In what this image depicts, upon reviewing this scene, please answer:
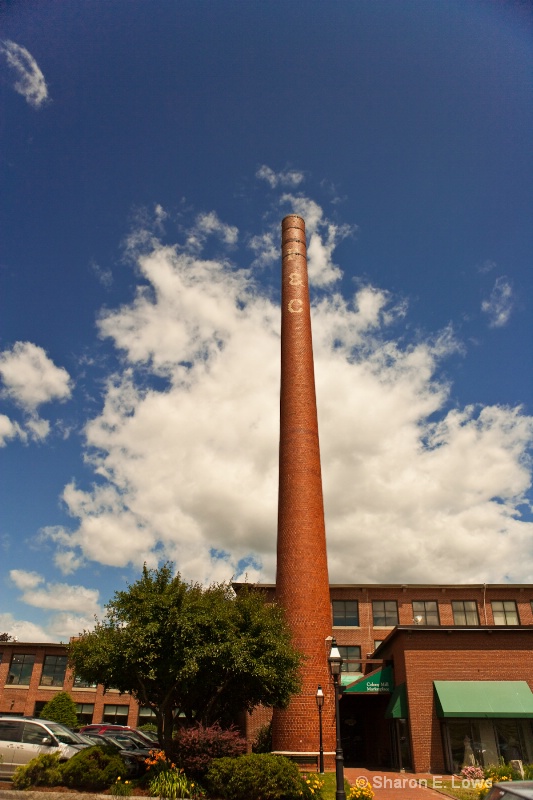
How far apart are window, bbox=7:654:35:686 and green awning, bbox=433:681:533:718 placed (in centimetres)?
3412

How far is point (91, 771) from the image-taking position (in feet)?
49.8

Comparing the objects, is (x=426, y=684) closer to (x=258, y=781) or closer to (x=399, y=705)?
(x=399, y=705)

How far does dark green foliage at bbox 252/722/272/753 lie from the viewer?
2754 centimetres

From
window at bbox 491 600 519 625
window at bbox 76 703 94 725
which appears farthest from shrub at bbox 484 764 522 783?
window at bbox 76 703 94 725

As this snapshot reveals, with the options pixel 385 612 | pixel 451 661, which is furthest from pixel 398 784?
pixel 385 612

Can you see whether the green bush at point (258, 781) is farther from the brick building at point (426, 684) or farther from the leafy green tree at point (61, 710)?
the leafy green tree at point (61, 710)

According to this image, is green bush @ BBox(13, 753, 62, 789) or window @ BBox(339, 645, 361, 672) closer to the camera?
green bush @ BBox(13, 753, 62, 789)

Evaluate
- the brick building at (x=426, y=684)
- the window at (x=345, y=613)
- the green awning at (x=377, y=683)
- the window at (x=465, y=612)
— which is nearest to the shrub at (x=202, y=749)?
the brick building at (x=426, y=684)

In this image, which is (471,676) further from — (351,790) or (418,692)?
(351,790)

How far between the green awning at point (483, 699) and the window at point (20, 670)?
34.1m

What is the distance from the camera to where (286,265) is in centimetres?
3409

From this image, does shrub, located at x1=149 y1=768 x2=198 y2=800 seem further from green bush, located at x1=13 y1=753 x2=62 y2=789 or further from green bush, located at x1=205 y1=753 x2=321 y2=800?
green bush, located at x1=13 y1=753 x2=62 y2=789

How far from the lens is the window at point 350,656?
126 feet

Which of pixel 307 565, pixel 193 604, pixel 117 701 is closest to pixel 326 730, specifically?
pixel 307 565
